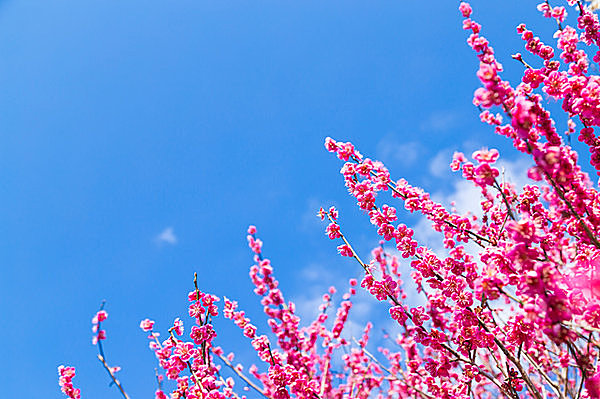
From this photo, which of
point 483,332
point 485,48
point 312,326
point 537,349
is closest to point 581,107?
point 485,48

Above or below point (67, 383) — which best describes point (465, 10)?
above

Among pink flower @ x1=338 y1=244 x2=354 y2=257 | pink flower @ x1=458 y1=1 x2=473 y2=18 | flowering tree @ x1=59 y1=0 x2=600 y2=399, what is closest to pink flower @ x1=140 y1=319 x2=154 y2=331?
flowering tree @ x1=59 y1=0 x2=600 y2=399

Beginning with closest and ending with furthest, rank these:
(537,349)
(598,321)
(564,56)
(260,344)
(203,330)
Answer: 1. (598,321)
2. (564,56)
3. (203,330)
4. (260,344)
5. (537,349)

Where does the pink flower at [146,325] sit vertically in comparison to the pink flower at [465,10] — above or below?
below

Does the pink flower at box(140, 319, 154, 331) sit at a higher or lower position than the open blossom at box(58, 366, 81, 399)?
higher

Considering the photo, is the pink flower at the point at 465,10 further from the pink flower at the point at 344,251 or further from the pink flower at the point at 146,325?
the pink flower at the point at 146,325

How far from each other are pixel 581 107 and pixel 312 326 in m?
5.22

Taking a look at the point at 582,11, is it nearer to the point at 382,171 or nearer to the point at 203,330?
the point at 382,171

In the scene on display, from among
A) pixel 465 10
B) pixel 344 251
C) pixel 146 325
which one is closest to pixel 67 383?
pixel 146 325

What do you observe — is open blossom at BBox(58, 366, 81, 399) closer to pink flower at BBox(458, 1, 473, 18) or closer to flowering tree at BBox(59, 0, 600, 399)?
flowering tree at BBox(59, 0, 600, 399)

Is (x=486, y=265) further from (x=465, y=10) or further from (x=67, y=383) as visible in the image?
(x=67, y=383)

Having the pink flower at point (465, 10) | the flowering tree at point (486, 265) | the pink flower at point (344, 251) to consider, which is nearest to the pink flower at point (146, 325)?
the flowering tree at point (486, 265)

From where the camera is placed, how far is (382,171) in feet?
13.1

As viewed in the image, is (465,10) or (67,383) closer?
(465,10)
